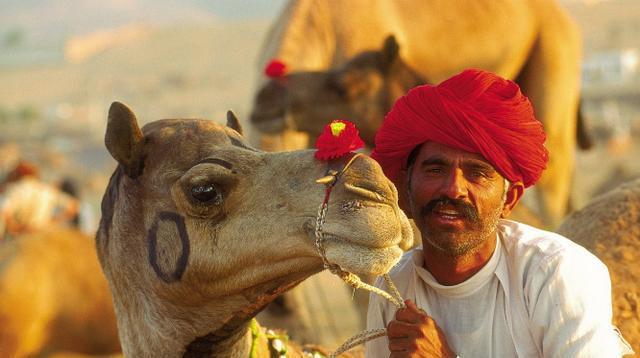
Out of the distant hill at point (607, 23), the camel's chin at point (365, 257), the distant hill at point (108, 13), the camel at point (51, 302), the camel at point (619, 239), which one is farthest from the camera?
the distant hill at point (108, 13)

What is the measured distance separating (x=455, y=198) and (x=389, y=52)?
142 inches

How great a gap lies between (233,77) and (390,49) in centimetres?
4637

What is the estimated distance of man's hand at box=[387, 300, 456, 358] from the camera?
2.61 metres

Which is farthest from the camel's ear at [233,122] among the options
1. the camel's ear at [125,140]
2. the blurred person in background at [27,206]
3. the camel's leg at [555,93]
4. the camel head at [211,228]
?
the blurred person in background at [27,206]

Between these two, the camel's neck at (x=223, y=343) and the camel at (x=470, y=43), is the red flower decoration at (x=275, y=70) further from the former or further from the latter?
the camel's neck at (x=223, y=343)

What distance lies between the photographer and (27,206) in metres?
9.63

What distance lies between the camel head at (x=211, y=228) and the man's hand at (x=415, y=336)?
0.30 m

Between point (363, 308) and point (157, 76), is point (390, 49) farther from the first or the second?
point (157, 76)

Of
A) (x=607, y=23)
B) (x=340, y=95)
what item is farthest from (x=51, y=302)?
(x=607, y=23)

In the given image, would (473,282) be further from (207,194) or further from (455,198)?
(207,194)

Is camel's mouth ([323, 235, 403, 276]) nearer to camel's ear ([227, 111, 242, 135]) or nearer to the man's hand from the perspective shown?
the man's hand

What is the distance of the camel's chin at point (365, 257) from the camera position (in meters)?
2.21

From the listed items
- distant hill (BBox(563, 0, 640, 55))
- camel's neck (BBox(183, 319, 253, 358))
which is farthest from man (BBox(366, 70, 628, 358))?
distant hill (BBox(563, 0, 640, 55))

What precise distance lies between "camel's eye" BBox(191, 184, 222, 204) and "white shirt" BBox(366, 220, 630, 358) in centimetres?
63
